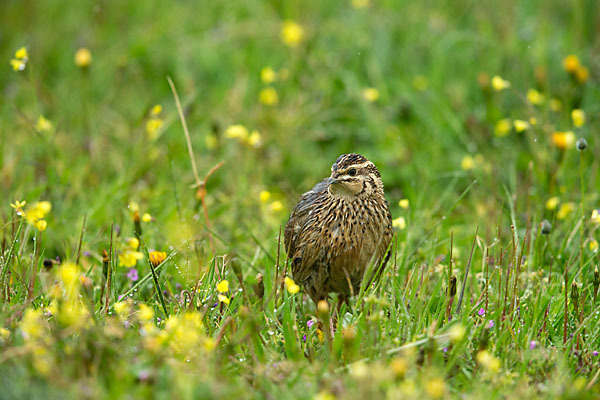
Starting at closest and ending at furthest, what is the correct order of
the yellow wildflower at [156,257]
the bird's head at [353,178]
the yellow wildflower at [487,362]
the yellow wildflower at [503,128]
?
the yellow wildflower at [487,362] → the yellow wildflower at [156,257] → the bird's head at [353,178] → the yellow wildflower at [503,128]

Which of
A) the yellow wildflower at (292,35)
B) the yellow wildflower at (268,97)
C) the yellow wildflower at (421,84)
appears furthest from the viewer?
the yellow wildflower at (292,35)

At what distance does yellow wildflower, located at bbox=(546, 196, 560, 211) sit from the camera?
5017 millimetres

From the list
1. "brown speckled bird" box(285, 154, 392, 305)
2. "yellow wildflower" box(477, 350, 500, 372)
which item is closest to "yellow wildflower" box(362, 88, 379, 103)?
"brown speckled bird" box(285, 154, 392, 305)

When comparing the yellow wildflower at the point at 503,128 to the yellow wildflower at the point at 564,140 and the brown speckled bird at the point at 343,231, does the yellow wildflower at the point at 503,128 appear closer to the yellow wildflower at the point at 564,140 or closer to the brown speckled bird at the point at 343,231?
the yellow wildflower at the point at 564,140

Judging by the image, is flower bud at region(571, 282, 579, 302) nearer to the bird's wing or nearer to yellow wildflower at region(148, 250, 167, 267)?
the bird's wing

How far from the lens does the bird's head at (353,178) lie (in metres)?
4.30

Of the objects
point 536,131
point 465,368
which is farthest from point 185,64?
Result: point 465,368

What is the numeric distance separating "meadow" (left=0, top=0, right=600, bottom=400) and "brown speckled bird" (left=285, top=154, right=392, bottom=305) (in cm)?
21

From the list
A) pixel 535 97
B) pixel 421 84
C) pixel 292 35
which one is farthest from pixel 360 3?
pixel 535 97

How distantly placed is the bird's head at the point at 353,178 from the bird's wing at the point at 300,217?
0.37 feet

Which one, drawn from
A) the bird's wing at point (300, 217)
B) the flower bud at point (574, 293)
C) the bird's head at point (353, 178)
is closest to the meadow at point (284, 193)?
the flower bud at point (574, 293)

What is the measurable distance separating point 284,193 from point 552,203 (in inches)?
84.7

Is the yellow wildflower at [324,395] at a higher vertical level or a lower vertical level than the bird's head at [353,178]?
lower

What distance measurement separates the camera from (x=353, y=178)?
14.2 ft
